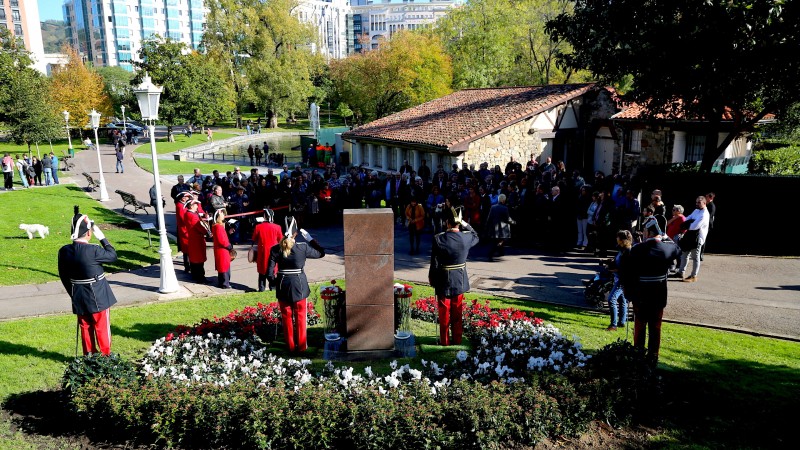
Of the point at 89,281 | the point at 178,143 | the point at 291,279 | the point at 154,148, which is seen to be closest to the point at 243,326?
the point at 291,279

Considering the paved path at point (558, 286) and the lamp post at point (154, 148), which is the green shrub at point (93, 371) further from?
the lamp post at point (154, 148)

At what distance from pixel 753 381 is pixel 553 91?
19.9m

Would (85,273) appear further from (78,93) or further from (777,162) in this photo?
(78,93)

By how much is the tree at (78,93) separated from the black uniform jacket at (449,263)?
4920 centimetres

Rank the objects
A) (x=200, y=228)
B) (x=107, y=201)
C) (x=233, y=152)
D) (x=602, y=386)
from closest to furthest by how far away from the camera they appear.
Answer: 1. (x=602, y=386)
2. (x=200, y=228)
3. (x=107, y=201)
4. (x=233, y=152)

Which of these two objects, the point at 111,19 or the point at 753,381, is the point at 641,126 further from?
the point at 111,19

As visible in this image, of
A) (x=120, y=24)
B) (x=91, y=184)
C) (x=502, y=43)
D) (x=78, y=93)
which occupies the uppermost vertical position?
(x=120, y=24)

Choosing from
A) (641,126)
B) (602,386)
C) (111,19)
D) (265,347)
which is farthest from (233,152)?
(111,19)

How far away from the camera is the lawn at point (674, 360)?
20.8 feet

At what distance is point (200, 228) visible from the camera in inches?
477

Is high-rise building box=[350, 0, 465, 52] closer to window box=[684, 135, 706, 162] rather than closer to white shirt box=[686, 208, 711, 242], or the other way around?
window box=[684, 135, 706, 162]

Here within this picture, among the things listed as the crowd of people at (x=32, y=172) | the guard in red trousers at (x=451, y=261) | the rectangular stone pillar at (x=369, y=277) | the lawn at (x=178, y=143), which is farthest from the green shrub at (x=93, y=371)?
the lawn at (x=178, y=143)

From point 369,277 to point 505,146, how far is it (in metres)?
16.4

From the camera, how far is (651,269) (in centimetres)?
754
